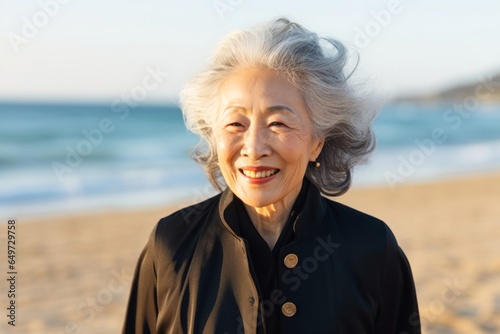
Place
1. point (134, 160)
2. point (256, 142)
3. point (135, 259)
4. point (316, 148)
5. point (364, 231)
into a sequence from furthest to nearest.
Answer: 1. point (134, 160)
2. point (135, 259)
3. point (316, 148)
4. point (364, 231)
5. point (256, 142)

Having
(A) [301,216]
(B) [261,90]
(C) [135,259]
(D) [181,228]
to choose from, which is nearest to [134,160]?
(C) [135,259]

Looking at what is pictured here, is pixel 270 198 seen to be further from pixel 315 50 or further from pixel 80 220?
pixel 80 220

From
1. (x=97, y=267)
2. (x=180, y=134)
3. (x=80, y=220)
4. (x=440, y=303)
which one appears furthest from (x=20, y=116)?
(x=440, y=303)

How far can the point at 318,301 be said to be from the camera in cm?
258

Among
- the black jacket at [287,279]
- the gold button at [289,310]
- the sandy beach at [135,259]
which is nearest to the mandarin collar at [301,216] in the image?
the black jacket at [287,279]

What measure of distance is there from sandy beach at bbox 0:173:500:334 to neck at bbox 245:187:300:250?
317 cm

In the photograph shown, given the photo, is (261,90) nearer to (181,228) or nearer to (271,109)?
(271,109)

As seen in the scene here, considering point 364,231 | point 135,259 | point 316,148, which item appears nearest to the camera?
point 364,231

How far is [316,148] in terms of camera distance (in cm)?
280

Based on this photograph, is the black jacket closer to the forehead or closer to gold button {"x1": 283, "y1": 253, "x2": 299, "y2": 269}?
gold button {"x1": 283, "y1": 253, "x2": 299, "y2": 269}

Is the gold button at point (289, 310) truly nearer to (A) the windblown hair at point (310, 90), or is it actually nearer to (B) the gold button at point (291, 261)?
(B) the gold button at point (291, 261)

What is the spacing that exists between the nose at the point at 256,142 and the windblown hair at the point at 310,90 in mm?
211

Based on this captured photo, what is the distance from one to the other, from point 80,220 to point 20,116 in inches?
1124

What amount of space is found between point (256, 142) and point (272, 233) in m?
0.41
